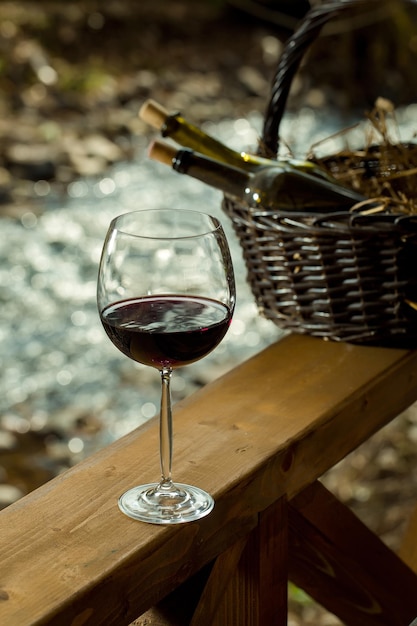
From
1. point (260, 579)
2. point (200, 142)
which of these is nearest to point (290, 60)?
point (200, 142)

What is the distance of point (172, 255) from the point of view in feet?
2.65

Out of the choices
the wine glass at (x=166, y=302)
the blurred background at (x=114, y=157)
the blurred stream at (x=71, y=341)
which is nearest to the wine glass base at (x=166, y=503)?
the wine glass at (x=166, y=302)

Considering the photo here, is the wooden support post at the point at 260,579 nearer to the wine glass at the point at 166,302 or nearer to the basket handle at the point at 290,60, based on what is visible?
the wine glass at the point at 166,302

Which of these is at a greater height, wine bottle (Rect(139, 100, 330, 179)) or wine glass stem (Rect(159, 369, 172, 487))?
wine bottle (Rect(139, 100, 330, 179))

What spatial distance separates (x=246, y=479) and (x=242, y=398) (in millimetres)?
193

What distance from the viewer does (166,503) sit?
84cm

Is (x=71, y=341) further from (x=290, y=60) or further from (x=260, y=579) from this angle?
(x=260, y=579)

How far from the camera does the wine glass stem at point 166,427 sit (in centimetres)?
82

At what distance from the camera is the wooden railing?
76cm

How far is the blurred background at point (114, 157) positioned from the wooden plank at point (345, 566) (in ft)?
1.77

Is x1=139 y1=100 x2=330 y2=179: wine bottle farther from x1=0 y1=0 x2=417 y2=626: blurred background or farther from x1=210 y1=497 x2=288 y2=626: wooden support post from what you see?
x1=210 y1=497 x2=288 y2=626: wooden support post

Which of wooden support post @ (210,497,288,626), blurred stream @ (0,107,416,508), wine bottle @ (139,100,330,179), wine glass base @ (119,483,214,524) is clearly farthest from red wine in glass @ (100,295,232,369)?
blurred stream @ (0,107,416,508)

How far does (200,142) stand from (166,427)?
0.61 m

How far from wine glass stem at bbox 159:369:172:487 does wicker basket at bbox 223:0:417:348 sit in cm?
38
